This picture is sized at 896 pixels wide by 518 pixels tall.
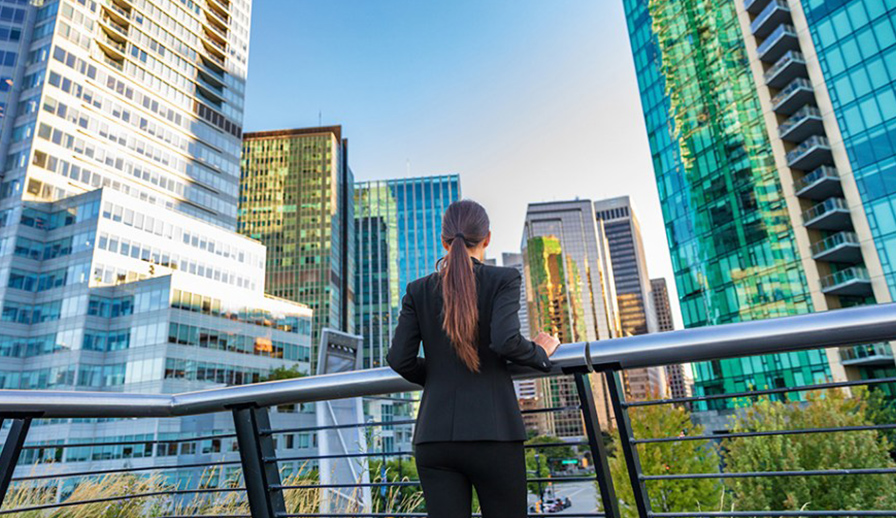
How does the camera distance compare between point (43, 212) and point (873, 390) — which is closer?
point (873, 390)

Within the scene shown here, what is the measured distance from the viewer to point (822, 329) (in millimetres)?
1755

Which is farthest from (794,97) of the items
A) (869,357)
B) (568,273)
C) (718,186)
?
(568,273)

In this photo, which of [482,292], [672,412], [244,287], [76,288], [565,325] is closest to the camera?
[482,292]

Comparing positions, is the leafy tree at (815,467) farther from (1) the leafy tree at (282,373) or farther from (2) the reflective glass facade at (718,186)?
(1) the leafy tree at (282,373)

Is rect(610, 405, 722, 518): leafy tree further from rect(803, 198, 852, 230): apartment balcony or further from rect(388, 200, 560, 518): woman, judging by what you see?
rect(803, 198, 852, 230): apartment balcony

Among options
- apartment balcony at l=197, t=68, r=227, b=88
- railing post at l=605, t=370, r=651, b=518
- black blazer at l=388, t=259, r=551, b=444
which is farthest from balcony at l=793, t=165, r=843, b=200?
apartment balcony at l=197, t=68, r=227, b=88

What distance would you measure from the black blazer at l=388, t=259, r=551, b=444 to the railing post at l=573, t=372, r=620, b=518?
0.69 feet

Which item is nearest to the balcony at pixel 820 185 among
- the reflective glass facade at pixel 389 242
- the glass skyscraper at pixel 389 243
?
the glass skyscraper at pixel 389 243

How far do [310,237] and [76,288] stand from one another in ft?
183

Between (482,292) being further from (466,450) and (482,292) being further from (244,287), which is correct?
(244,287)

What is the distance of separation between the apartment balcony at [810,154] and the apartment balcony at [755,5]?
34.5ft

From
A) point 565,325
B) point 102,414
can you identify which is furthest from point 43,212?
point 565,325

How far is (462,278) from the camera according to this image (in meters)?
2.07

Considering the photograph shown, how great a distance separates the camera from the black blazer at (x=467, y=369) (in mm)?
1867
